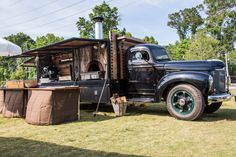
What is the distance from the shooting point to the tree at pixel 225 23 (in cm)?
3922

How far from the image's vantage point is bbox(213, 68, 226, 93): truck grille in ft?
23.1

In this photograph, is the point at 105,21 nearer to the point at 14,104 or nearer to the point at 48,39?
the point at 48,39

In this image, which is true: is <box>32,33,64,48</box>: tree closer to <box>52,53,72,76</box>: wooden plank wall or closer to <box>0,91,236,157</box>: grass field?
<box>52,53,72,76</box>: wooden plank wall

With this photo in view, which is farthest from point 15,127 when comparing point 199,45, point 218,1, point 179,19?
point 179,19

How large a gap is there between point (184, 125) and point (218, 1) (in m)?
38.9

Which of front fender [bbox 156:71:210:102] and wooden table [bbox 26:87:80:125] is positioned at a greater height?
front fender [bbox 156:71:210:102]

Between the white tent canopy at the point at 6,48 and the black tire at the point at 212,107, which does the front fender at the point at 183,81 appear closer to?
the black tire at the point at 212,107

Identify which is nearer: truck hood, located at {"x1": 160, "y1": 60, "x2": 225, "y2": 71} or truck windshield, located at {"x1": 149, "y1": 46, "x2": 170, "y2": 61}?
truck hood, located at {"x1": 160, "y1": 60, "x2": 225, "y2": 71}

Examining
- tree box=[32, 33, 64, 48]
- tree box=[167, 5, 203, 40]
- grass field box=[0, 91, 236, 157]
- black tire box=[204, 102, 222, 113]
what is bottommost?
grass field box=[0, 91, 236, 157]

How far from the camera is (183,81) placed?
23.4ft

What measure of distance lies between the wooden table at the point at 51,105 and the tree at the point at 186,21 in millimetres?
47583

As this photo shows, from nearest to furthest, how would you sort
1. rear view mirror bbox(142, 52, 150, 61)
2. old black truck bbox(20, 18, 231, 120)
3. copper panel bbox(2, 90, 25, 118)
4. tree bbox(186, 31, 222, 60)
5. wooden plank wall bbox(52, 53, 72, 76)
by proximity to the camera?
old black truck bbox(20, 18, 231, 120), copper panel bbox(2, 90, 25, 118), rear view mirror bbox(142, 52, 150, 61), wooden plank wall bbox(52, 53, 72, 76), tree bbox(186, 31, 222, 60)

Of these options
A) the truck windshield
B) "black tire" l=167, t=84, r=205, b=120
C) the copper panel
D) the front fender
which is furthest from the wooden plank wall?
"black tire" l=167, t=84, r=205, b=120

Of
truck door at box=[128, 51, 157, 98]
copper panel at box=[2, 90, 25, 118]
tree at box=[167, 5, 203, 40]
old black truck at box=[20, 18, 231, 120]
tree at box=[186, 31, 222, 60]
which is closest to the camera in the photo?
old black truck at box=[20, 18, 231, 120]
